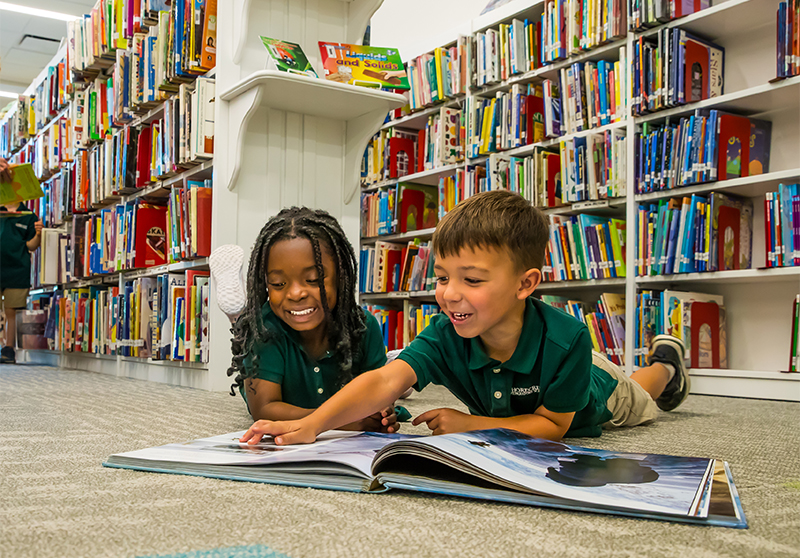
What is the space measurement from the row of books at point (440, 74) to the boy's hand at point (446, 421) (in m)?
2.72

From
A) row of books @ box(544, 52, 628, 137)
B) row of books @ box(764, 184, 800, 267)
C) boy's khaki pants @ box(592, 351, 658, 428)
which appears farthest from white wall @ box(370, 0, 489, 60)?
boy's khaki pants @ box(592, 351, 658, 428)

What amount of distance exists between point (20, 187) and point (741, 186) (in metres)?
3.54

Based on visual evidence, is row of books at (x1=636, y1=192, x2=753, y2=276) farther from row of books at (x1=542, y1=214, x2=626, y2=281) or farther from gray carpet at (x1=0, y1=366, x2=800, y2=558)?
gray carpet at (x1=0, y1=366, x2=800, y2=558)

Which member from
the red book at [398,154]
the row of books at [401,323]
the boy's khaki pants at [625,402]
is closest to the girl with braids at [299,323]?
the boy's khaki pants at [625,402]

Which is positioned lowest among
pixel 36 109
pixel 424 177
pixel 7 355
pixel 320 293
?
pixel 7 355

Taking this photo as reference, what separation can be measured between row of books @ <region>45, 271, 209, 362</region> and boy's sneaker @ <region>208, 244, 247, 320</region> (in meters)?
0.46

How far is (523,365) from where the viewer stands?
1130mm

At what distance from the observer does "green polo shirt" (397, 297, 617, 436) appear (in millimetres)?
1125

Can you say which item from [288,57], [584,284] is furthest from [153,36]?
[584,284]

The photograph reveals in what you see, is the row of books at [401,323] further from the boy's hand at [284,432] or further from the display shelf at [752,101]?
the boy's hand at [284,432]

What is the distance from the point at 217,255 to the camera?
207 centimetres

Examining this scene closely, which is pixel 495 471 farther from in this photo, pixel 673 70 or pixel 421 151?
pixel 421 151

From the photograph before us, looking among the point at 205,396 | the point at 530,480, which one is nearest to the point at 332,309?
the point at 530,480

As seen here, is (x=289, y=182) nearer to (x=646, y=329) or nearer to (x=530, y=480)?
(x=646, y=329)
